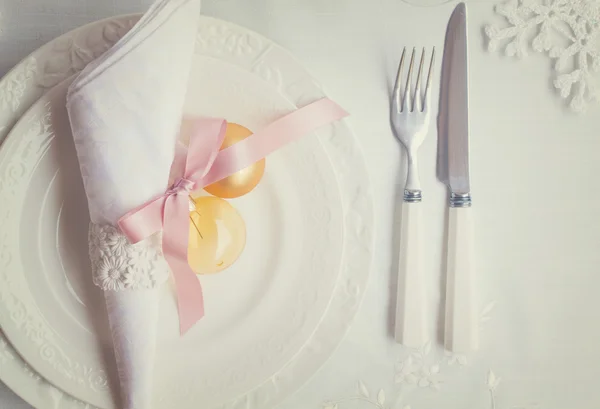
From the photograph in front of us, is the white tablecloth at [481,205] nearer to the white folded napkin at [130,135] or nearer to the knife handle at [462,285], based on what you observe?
the knife handle at [462,285]

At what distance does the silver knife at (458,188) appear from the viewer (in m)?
0.55

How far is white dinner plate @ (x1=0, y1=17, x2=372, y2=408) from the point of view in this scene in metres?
0.49

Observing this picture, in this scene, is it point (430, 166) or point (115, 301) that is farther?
point (430, 166)

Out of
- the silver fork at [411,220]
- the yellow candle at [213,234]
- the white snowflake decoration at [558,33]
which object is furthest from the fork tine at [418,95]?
the yellow candle at [213,234]

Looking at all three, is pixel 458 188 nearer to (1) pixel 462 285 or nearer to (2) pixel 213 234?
(1) pixel 462 285

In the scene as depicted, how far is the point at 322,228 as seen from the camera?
52cm

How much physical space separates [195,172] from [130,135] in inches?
2.8

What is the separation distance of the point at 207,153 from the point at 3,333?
289mm

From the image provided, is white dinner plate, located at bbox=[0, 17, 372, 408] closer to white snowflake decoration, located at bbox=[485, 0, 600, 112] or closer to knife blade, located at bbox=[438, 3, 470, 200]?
knife blade, located at bbox=[438, 3, 470, 200]

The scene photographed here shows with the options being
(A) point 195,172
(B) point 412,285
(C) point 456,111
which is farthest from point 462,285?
(A) point 195,172

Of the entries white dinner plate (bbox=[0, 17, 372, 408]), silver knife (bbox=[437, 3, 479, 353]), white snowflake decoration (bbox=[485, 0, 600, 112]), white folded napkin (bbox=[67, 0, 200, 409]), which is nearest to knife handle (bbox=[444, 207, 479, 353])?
silver knife (bbox=[437, 3, 479, 353])

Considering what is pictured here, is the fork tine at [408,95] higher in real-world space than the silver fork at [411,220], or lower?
higher

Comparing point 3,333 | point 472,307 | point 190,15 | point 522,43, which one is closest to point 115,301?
point 3,333

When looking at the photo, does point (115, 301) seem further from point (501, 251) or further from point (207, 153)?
point (501, 251)
